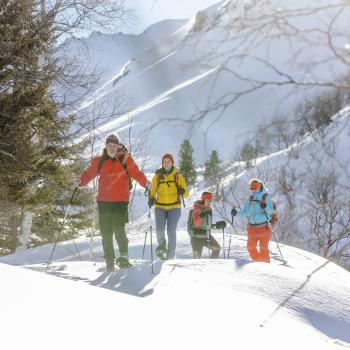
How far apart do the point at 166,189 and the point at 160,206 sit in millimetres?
305

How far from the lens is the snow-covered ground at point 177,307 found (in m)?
2.52

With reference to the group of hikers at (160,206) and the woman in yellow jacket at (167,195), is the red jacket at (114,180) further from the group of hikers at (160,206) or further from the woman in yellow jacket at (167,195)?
the woman in yellow jacket at (167,195)

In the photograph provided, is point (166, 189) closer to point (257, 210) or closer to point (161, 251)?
point (161, 251)

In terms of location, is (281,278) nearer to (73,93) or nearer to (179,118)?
(179,118)

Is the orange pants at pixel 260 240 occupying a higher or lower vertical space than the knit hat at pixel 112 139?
lower

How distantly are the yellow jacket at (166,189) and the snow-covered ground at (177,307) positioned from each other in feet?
4.83

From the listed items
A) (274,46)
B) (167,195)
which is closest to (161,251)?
(167,195)

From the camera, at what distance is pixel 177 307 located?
3.92 m

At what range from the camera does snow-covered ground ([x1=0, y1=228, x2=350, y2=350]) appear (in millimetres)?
2518

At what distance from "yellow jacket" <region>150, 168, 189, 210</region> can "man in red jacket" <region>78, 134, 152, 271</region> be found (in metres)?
1.28

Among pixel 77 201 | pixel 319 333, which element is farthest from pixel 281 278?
pixel 77 201

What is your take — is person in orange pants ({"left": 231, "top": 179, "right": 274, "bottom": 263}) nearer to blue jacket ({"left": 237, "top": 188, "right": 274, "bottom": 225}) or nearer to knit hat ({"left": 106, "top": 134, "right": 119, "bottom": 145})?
blue jacket ({"left": 237, "top": 188, "right": 274, "bottom": 225})

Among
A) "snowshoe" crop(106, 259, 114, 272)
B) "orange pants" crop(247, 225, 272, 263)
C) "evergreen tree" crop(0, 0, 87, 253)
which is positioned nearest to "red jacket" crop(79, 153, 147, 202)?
"snowshoe" crop(106, 259, 114, 272)

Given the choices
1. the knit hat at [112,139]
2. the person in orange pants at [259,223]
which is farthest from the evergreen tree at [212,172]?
the knit hat at [112,139]
